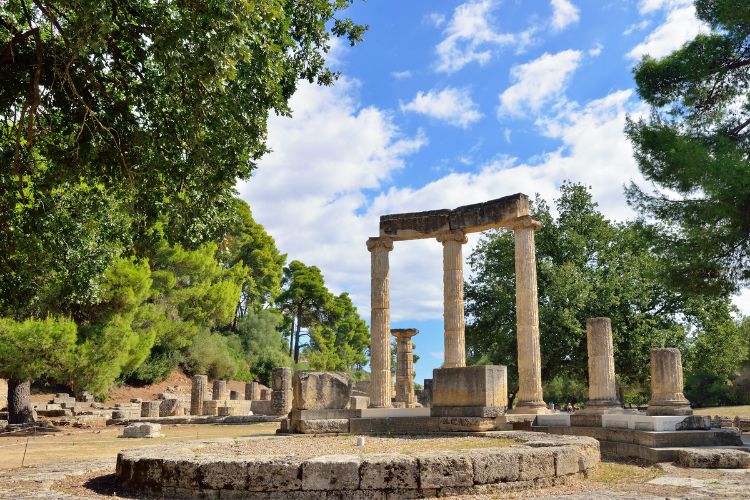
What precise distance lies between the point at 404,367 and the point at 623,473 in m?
22.0

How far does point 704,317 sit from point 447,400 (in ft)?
54.0

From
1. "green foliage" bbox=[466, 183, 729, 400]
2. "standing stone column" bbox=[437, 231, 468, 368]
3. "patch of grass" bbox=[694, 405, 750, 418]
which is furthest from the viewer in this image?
"patch of grass" bbox=[694, 405, 750, 418]

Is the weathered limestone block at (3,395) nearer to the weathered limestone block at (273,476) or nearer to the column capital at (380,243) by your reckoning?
the column capital at (380,243)

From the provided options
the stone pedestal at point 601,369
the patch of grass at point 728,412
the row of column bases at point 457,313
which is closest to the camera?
the stone pedestal at point 601,369

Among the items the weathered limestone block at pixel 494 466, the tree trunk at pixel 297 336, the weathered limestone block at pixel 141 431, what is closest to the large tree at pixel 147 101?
the weathered limestone block at pixel 494 466

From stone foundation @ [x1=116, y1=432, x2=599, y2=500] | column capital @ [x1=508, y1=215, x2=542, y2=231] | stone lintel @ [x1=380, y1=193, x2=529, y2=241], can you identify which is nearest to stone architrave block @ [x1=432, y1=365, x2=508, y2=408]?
stone foundation @ [x1=116, y1=432, x2=599, y2=500]

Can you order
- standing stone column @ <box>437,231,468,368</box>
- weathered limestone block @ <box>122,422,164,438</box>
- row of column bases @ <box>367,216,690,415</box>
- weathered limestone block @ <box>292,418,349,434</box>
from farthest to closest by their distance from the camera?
standing stone column @ <box>437,231,468,368</box>
weathered limestone block @ <box>122,422,164,438</box>
row of column bases @ <box>367,216,690,415</box>
weathered limestone block @ <box>292,418,349,434</box>

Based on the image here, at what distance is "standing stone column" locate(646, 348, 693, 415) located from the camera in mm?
15047

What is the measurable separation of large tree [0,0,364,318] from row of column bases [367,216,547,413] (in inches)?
416

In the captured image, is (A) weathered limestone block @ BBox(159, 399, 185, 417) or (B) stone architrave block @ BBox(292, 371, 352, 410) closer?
(B) stone architrave block @ BBox(292, 371, 352, 410)

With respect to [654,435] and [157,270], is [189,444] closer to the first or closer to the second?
[654,435]

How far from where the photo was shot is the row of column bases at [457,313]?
1923 cm

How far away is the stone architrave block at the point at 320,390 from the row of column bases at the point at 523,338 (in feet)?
18.3

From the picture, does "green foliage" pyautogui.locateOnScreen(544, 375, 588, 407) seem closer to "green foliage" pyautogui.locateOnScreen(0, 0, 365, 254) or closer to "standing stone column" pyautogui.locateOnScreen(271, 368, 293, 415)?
"standing stone column" pyautogui.locateOnScreen(271, 368, 293, 415)
